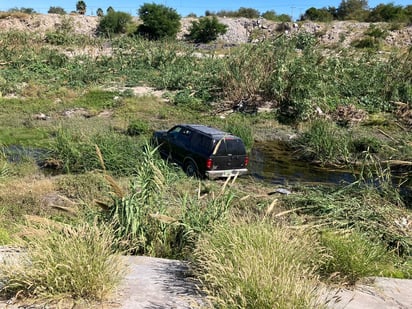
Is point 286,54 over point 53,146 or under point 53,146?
over

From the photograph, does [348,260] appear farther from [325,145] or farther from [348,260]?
[325,145]

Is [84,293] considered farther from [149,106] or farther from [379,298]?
[149,106]

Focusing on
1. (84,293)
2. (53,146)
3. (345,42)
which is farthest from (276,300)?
(345,42)

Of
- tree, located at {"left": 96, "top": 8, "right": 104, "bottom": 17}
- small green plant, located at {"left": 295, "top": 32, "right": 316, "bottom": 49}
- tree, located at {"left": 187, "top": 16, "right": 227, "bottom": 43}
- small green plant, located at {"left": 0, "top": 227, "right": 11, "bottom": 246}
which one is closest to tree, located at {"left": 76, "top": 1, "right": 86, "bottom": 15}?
tree, located at {"left": 96, "top": 8, "right": 104, "bottom": 17}

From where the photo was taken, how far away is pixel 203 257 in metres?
5.22

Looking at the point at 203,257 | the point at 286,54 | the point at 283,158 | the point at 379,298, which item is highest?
the point at 286,54

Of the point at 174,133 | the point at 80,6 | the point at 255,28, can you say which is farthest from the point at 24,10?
the point at 174,133

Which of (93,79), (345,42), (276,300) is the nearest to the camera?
(276,300)

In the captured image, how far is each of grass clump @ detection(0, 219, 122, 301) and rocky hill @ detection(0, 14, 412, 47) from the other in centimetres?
4351

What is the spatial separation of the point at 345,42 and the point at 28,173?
3846 cm

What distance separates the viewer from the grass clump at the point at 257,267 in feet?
13.4

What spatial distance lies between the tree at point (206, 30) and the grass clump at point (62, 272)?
4639 centimetres

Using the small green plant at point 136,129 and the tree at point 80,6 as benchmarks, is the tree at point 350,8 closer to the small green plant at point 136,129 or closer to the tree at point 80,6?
the tree at point 80,6

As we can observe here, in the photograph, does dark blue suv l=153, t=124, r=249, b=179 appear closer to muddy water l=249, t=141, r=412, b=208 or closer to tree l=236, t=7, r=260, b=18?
muddy water l=249, t=141, r=412, b=208
